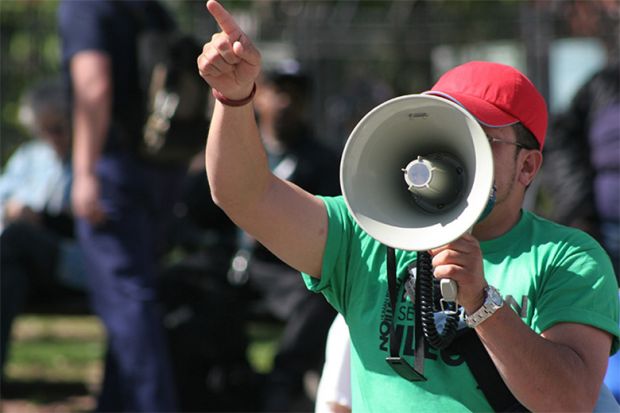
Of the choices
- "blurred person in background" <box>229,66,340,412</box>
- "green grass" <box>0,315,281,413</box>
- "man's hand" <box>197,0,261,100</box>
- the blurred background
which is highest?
the blurred background

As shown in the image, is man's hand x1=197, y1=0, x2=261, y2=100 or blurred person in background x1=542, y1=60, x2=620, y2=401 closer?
man's hand x1=197, y1=0, x2=261, y2=100

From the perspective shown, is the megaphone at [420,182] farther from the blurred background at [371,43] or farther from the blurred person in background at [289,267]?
the blurred background at [371,43]

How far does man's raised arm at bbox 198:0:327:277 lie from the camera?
2186 millimetres

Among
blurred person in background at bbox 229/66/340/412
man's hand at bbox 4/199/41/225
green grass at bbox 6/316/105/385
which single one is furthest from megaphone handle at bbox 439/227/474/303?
green grass at bbox 6/316/105/385

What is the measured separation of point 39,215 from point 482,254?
12.2ft

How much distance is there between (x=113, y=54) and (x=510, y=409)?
2.86m

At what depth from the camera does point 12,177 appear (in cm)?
612

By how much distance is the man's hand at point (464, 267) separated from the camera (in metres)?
1.98

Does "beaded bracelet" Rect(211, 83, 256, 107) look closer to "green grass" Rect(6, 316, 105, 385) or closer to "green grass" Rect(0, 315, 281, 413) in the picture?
"green grass" Rect(0, 315, 281, 413)

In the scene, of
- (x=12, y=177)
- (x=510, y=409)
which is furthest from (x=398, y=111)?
(x=12, y=177)

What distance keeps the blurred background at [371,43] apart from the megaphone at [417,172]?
229 inches

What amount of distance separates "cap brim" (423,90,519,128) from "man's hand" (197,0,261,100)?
1.19 ft

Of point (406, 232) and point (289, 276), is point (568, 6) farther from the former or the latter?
point (406, 232)

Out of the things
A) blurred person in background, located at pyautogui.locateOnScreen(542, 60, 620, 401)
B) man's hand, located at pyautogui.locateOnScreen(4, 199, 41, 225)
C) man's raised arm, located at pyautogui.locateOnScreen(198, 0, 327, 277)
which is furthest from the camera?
man's hand, located at pyautogui.locateOnScreen(4, 199, 41, 225)
